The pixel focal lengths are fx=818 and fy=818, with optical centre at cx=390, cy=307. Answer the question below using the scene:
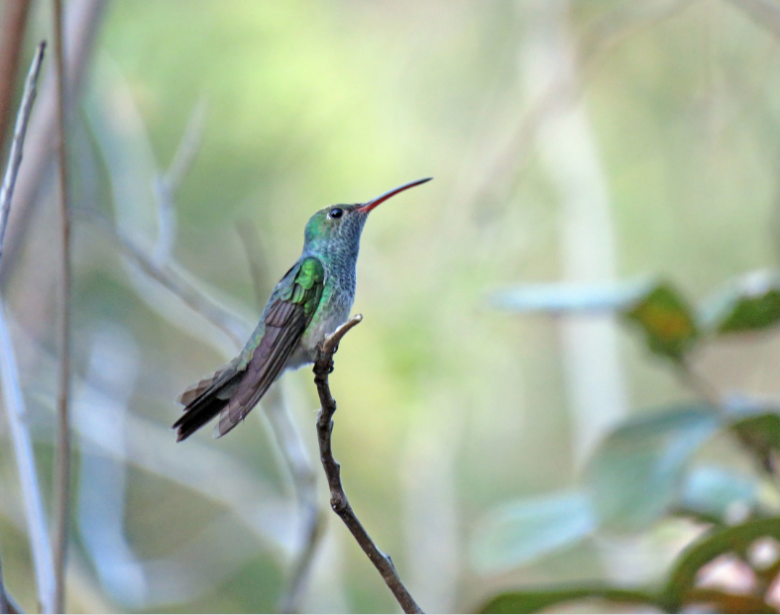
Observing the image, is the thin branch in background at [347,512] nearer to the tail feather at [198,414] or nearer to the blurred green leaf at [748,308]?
the tail feather at [198,414]

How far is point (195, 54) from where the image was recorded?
4047 mm

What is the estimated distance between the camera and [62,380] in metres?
0.97

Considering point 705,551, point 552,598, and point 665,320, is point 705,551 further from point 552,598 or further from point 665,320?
point 665,320

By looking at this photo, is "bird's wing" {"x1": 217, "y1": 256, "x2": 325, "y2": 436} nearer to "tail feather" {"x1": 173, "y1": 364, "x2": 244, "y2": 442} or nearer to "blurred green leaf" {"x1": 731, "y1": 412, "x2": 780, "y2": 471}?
"tail feather" {"x1": 173, "y1": 364, "x2": 244, "y2": 442}

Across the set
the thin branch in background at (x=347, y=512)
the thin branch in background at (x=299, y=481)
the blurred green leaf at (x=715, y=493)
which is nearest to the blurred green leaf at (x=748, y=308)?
the blurred green leaf at (x=715, y=493)

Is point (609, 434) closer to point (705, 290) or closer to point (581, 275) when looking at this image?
point (581, 275)

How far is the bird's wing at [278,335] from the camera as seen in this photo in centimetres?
100

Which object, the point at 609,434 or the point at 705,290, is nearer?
the point at 609,434

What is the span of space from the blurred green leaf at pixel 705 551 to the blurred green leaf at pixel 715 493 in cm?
46

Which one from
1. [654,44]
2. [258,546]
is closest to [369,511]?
[258,546]

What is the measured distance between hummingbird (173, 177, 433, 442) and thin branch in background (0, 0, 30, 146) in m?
0.50

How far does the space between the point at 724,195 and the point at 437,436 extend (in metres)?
2.53

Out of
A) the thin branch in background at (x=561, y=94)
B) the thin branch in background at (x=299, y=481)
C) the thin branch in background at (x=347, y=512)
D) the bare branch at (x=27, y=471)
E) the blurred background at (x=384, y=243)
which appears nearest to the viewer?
the thin branch in background at (x=347, y=512)

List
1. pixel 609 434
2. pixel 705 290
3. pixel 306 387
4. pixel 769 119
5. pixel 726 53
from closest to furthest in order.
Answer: pixel 609 434 < pixel 769 119 < pixel 726 53 < pixel 306 387 < pixel 705 290
